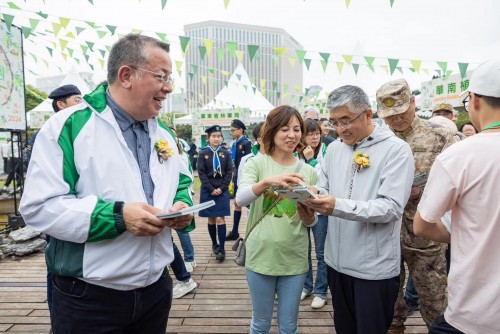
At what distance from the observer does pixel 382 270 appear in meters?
1.96

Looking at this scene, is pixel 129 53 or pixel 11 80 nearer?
pixel 129 53

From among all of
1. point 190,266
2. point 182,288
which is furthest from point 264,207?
point 190,266

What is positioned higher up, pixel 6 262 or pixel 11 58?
pixel 11 58

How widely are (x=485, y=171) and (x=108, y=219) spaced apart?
1422 mm

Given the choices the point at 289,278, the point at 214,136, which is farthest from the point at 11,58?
the point at 289,278

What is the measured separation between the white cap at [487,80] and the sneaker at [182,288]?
3.30 m

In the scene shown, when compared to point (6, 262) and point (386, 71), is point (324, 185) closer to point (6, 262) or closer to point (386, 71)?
point (6, 262)

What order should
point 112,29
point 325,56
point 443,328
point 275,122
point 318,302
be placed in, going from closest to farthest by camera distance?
point 443,328
point 275,122
point 318,302
point 112,29
point 325,56

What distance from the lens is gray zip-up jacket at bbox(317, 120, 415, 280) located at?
6.21 ft

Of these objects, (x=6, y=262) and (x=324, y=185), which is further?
(x=6, y=262)

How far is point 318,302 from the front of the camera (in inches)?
139

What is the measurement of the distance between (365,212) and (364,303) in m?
0.54

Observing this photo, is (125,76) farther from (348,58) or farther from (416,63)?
(416,63)

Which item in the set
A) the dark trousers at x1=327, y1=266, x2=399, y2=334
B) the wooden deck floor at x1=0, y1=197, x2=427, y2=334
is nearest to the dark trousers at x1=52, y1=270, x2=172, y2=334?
the dark trousers at x1=327, y1=266, x2=399, y2=334
